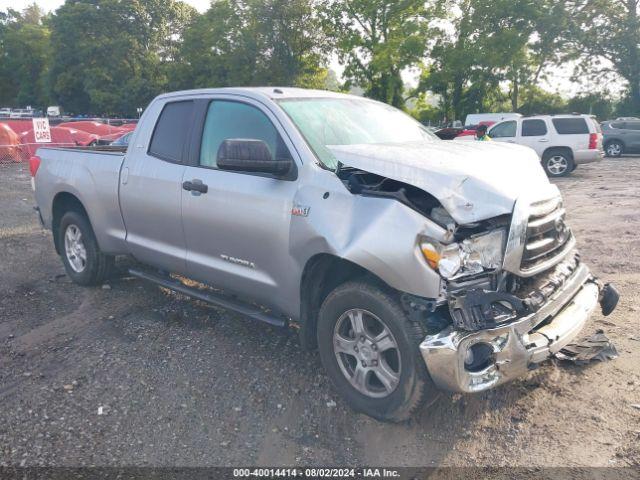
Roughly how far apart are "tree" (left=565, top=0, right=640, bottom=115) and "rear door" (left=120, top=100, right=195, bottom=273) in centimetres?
3530

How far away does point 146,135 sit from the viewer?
5.02 m

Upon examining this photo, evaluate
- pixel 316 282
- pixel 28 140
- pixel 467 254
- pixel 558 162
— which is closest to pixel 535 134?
pixel 558 162

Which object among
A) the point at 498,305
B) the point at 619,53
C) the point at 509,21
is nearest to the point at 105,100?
the point at 509,21

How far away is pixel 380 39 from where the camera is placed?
41.8 metres

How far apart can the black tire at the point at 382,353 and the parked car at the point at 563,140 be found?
14814 millimetres

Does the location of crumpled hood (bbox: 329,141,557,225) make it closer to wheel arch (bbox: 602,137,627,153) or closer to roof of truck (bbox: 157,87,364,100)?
roof of truck (bbox: 157,87,364,100)

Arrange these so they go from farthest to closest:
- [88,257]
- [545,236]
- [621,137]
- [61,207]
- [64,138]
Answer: [621,137] < [64,138] < [61,207] < [88,257] < [545,236]

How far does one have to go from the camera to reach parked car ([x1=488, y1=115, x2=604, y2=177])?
53.7ft

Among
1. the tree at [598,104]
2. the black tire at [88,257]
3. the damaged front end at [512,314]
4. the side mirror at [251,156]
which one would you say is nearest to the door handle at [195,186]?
the side mirror at [251,156]

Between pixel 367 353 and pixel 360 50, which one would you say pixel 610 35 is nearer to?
pixel 360 50

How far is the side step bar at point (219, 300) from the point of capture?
3949 millimetres

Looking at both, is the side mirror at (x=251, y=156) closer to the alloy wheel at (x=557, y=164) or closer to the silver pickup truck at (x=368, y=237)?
the silver pickup truck at (x=368, y=237)

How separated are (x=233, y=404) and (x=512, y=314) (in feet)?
6.02

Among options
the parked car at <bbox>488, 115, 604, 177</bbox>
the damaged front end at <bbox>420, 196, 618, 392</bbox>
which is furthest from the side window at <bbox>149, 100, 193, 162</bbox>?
the parked car at <bbox>488, 115, 604, 177</bbox>
